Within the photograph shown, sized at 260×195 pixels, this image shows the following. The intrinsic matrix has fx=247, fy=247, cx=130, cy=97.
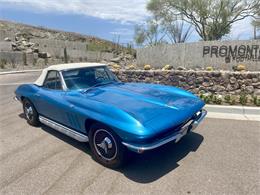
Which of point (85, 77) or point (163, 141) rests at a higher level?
point (85, 77)

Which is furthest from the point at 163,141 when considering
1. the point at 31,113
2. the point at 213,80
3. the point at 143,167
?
the point at 213,80

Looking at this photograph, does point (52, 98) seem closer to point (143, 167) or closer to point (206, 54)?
point (143, 167)

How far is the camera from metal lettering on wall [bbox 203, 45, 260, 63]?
34.3ft

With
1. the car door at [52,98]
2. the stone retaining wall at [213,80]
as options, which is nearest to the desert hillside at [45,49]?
the stone retaining wall at [213,80]

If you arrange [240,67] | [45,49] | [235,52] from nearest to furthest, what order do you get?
[240,67]
[235,52]
[45,49]

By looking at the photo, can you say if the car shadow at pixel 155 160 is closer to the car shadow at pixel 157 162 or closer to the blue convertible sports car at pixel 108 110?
the car shadow at pixel 157 162

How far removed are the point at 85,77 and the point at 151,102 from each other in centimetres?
157

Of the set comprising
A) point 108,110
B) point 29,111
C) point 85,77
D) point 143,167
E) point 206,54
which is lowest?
point 143,167

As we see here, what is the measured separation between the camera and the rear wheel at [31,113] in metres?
5.20

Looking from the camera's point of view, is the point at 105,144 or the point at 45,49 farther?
the point at 45,49

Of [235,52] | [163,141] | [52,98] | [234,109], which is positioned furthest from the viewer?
[235,52]

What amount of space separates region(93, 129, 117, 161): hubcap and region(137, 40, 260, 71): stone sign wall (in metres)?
8.93

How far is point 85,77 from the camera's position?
184 inches

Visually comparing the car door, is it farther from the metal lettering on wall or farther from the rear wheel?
the metal lettering on wall
